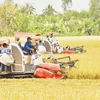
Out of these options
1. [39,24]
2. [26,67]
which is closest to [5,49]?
[26,67]

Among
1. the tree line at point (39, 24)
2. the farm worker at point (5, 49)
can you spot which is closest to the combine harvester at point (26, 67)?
the farm worker at point (5, 49)

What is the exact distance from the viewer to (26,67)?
55.9 ft

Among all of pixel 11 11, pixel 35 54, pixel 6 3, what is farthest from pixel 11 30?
pixel 35 54

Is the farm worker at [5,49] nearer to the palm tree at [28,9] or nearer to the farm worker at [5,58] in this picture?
the farm worker at [5,58]

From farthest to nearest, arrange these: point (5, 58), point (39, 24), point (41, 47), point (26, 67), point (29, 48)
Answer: point (39, 24)
point (41, 47)
point (29, 48)
point (26, 67)
point (5, 58)

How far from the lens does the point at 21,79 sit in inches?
645

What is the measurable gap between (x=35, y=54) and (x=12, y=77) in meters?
1.32

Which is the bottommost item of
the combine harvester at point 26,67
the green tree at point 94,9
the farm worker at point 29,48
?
the combine harvester at point 26,67

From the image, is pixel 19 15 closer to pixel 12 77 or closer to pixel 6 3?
pixel 6 3

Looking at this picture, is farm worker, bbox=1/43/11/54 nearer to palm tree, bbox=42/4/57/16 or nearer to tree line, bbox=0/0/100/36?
tree line, bbox=0/0/100/36

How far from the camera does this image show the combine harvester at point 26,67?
16.6 meters

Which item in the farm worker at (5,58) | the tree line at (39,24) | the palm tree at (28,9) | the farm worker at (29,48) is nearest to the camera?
the farm worker at (5,58)

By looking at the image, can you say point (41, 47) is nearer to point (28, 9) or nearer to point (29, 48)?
point (29, 48)

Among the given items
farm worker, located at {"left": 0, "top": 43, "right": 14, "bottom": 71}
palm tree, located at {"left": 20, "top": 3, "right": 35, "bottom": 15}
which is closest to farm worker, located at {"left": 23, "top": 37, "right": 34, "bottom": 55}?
farm worker, located at {"left": 0, "top": 43, "right": 14, "bottom": 71}
